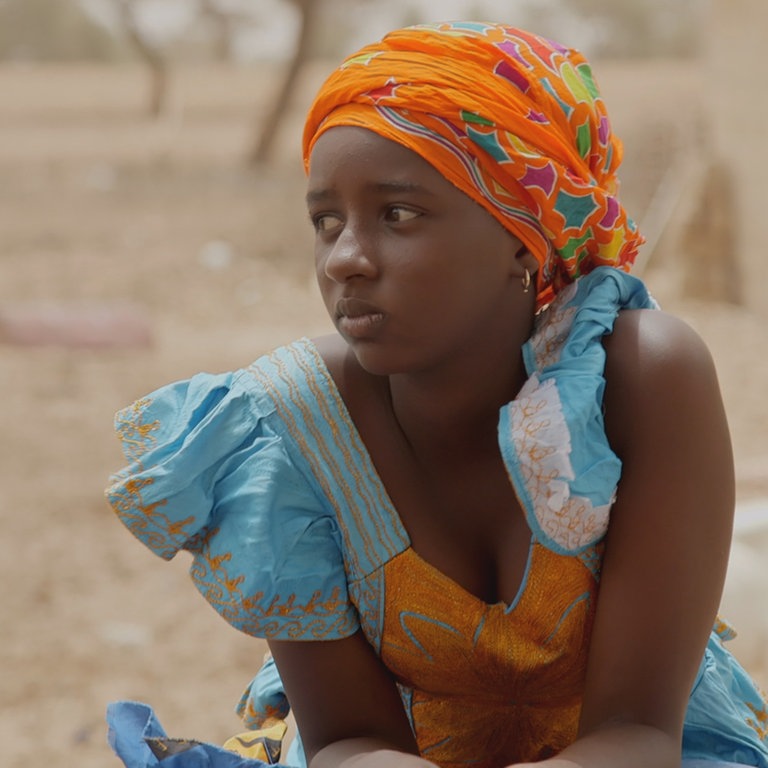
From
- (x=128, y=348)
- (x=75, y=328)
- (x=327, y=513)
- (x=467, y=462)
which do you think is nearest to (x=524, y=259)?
(x=467, y=462)

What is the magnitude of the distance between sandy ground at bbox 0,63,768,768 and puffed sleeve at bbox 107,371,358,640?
2032 millimetres

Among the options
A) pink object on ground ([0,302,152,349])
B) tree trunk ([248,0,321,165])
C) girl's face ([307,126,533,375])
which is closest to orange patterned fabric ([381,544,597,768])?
girl's face ([307,126,533,375])

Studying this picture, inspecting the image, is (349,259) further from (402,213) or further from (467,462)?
(467,462)

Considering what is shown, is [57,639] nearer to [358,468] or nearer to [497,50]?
[358,468]

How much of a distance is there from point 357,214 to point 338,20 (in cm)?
3118

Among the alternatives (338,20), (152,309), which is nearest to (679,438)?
(152,309)

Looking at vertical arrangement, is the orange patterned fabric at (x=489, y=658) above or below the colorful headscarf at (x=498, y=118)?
below

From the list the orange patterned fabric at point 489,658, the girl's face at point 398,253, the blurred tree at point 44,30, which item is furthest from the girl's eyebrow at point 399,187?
the blurred tree at point 44,30

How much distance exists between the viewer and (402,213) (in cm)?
174

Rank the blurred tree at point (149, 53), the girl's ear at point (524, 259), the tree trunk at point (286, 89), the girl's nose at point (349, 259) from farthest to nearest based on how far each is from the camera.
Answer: the blurred tree at point (149, 53)
the tree trunk at point (286, 89)
the girl's ear at point (524, 259)
the girl's nose at point (349, 259)

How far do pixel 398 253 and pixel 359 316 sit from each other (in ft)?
0.33

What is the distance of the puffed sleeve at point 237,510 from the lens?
1863mm

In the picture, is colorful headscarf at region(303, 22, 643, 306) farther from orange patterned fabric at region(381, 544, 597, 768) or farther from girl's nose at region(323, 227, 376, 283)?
orange patterned fabric at region(381, 544, 597, 768)

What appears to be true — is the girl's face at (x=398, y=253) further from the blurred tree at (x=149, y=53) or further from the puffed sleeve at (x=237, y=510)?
the blurred tree at (x=149, y=53)
